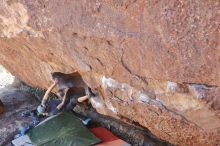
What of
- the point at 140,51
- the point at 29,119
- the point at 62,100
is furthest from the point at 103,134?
the point at 140,51

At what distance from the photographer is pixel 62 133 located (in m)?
2.65

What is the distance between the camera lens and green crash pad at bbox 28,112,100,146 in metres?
2.53

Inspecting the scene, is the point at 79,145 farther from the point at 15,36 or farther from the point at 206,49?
the point at 206,49

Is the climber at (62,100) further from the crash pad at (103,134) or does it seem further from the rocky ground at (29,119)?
the crash pad at (103,134)

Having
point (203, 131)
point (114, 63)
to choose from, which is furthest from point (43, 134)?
point (203, 131)

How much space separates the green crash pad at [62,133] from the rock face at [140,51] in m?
0.31

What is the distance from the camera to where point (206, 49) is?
4.43ft

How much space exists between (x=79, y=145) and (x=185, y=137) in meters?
0.82

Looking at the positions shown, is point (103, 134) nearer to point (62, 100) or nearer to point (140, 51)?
point (62, 100)

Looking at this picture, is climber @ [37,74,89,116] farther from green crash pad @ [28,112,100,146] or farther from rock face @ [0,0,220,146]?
rock face @ [0,0,220,146]

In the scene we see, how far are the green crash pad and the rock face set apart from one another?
1.01 feet

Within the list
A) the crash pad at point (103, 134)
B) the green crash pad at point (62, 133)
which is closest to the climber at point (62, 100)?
the green crash pad at point (62, 133)

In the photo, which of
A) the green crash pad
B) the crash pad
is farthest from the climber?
the crash pad

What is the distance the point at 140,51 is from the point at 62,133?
1.27m
